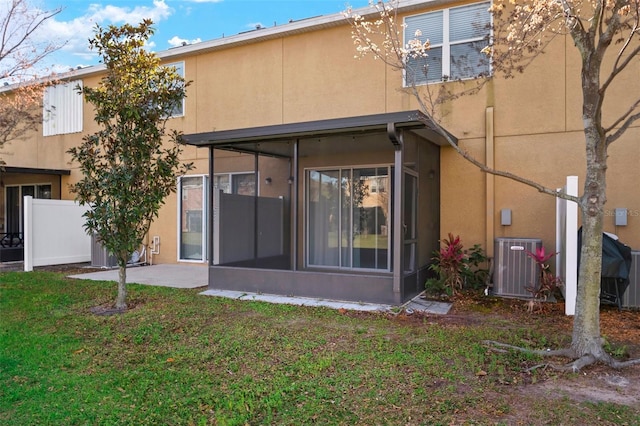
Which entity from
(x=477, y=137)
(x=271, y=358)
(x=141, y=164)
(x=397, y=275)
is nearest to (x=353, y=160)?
(x=477, y=137)

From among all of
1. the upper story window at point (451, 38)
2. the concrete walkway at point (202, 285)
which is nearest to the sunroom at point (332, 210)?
the concrete walkway at point (202, 285)

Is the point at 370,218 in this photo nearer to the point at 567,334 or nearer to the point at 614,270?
the point at 614,270

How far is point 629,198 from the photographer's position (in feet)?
23.9

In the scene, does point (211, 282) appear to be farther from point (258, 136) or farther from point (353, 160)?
point (353, 160)

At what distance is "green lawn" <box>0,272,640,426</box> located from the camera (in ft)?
10.6

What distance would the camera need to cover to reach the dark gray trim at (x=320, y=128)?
20.6 ft

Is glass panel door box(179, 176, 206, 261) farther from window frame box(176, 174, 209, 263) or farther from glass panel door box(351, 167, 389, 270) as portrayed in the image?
glass panel door box(351, 167, 389, 270)

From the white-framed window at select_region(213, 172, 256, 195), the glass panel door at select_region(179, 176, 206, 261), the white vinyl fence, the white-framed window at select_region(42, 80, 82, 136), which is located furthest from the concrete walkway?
the white-framed window at select_region(42, 80, 82, 136)

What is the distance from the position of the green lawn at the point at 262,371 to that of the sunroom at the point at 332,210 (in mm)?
1166

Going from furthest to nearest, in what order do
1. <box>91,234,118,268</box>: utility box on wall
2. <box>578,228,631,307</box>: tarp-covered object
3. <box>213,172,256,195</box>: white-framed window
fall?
1. <box>91,234,118,268</box>: utility box on wall
2. <box>213,172,256,195</box>: white-framed window
3. <box>578,228,631,307</box>: tarp-covered object

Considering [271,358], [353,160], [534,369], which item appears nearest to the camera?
[534,369]

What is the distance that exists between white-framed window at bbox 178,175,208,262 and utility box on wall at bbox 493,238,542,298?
7.05m

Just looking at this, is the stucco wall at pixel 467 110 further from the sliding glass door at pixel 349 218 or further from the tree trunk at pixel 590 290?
the tree trunk at pixel 590 290

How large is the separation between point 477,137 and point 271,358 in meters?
6.00
